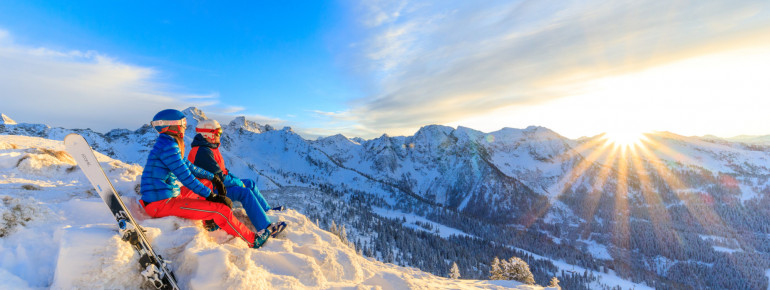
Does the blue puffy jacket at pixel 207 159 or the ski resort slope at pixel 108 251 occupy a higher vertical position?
the blue puffy jacket at pixel 207 159

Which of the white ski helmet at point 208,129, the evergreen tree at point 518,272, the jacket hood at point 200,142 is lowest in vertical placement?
the evergreen tree at point 518,272

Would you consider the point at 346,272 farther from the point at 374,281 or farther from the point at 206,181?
the point at 206,181

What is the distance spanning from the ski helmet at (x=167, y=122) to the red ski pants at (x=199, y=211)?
152cm

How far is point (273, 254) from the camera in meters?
6.14

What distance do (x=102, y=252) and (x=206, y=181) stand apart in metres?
3.72

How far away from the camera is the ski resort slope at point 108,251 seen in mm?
4066

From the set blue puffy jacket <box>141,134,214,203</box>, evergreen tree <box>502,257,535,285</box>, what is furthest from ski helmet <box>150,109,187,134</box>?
evergreen tree <box>502,257,535,285</box>

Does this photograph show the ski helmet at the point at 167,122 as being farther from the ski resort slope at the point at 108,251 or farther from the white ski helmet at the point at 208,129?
the ski resort slope at the point at 108,251

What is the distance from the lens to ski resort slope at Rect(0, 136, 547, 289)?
407 centimetres

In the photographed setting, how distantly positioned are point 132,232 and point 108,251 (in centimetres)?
39

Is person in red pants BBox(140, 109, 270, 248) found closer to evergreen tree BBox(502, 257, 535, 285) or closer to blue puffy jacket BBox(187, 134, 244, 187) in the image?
blue puffy jacket BBox(187, 134, 244, 187)

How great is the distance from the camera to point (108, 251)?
14.1 feet

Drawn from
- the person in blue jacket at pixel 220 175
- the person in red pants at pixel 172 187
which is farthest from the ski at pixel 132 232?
the person in blue jacket at pixel 220 175

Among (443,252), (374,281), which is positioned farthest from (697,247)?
(374,281)
